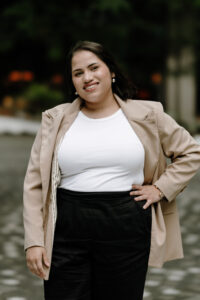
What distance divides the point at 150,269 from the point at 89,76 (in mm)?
3216

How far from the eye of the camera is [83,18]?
1739cm

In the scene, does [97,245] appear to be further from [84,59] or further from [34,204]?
[84,59]

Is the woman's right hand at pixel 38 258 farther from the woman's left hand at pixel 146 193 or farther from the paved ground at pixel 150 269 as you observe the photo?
the paved ground at pixel 150 269

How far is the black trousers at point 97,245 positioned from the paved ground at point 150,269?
196 cm

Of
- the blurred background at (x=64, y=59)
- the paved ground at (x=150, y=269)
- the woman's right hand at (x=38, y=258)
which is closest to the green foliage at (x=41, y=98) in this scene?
the blurred background at (x=64, y=59)

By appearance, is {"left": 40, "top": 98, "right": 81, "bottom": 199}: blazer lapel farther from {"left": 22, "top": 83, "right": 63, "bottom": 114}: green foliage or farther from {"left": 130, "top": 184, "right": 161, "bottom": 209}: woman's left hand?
{"left": 22, "top": 83, "right": 63, "bottom": 114}: green foliage

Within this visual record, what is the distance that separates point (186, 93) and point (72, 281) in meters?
18.9

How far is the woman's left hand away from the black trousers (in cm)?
3

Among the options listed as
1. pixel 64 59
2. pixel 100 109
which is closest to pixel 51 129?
pixel 100 109

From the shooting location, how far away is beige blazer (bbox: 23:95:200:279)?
2.85m

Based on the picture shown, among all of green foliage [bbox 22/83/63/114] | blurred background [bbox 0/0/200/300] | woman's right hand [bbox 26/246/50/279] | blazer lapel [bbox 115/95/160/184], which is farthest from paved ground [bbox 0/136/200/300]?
green foliage [bbox 22/83/63/114]

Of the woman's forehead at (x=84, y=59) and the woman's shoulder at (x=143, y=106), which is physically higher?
the woman's forehead at (x=84, y=59)

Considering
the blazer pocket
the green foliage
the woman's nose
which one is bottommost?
the blazer pocket

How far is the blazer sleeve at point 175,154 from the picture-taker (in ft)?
9.66
